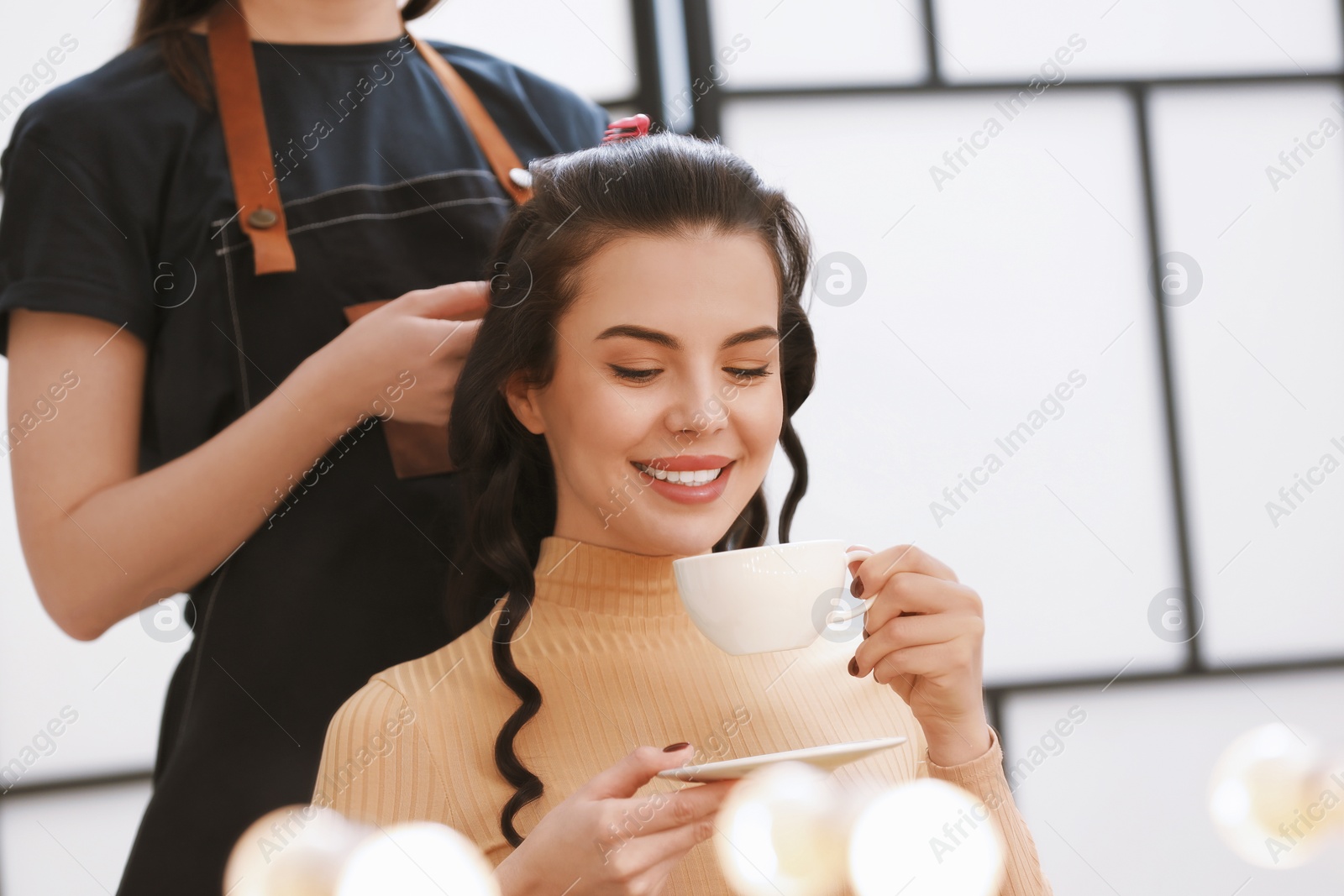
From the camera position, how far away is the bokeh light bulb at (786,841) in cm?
85

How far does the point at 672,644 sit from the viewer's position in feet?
3.66

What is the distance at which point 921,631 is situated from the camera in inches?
35.5

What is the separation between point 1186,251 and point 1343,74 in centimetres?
44

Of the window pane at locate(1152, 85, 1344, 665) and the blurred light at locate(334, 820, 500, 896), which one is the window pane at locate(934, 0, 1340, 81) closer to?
the window pane at locate(1152, 85, 1344, 665)

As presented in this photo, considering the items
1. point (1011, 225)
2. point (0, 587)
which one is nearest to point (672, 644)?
point (1011, 225)

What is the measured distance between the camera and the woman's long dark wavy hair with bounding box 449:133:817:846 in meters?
1.09

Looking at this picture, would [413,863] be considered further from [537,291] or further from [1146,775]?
[1146,775]

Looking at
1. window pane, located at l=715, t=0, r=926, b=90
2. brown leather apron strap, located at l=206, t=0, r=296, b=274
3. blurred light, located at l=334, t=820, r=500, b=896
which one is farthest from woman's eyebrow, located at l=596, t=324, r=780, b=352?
window pane, located at l=715, t=0, r=926, b=90

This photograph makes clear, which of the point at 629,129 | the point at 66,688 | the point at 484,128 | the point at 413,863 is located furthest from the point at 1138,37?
the point at 66,688

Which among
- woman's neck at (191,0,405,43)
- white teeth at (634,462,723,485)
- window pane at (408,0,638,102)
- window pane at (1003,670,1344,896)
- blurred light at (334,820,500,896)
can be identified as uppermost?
woman's neck at (191,0,405,43)

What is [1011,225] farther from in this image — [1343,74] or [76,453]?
[76,453]

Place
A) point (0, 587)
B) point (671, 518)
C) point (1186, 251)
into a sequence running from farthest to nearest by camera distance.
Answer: point (1186, 251) → point (0, 587) → point (671, 518)

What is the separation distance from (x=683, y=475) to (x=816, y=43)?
102 centimetres

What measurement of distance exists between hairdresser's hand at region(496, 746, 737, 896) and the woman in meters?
0.12
